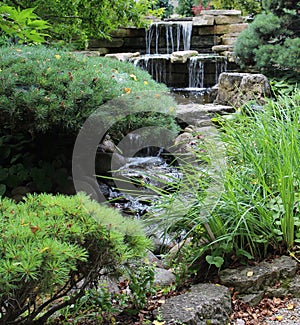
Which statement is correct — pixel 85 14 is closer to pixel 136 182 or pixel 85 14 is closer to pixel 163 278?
pixel 136 182

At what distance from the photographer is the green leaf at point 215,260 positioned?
2.05 meters

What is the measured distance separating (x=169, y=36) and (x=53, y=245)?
10.5 metres

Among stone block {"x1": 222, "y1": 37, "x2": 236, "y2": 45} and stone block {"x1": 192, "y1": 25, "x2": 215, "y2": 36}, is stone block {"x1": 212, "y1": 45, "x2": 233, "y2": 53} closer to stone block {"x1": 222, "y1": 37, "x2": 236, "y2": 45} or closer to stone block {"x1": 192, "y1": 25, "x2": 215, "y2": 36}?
stone block {"x1": 222, "y1": 37, "x2": 236, "y2": 45}

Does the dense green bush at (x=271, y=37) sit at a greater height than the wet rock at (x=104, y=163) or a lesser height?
greater

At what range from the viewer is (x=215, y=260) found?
2.08 metres

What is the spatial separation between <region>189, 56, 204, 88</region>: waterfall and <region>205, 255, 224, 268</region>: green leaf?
7093 mm

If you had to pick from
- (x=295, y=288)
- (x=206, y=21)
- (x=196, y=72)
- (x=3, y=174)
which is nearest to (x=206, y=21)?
(x=206, y=21)

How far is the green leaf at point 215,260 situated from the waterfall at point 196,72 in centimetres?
709

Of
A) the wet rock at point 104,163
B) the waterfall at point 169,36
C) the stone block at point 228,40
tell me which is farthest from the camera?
the waterfall at point 169,36

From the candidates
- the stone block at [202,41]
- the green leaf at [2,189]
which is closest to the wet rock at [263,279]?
the green leaf at [2,189]

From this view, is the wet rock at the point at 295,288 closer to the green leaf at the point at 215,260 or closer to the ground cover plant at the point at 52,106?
the green leaf at the point at 215,260

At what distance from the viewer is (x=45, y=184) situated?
3266 millimetres

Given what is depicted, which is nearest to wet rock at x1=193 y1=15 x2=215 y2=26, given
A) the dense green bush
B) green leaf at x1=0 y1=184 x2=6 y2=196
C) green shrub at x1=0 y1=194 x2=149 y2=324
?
the dense green bush

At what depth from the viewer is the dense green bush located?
24.8ft
